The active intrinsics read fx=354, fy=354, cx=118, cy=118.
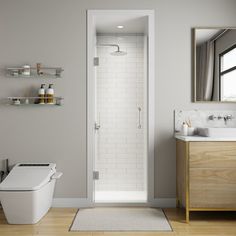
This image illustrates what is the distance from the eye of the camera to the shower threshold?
4.05 meters

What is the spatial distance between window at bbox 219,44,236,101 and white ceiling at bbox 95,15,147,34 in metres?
1.00

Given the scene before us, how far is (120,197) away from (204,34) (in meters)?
2.14

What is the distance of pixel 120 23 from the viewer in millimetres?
4203

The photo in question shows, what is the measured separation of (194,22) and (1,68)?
2.20 metres

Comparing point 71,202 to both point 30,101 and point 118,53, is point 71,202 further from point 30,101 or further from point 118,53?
point 118,53

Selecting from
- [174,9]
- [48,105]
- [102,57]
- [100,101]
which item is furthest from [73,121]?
[174,9]

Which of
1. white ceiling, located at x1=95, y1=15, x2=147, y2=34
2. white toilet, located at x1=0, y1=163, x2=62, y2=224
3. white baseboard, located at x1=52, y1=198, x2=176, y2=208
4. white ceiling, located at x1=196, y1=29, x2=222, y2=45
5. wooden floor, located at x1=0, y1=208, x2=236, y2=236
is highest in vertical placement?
white ceiling, located at x1=95, y1=15, x2=147, y2=34

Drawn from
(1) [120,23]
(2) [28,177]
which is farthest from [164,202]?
(1) [120,23]

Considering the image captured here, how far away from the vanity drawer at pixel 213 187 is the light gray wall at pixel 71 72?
0.58 meters

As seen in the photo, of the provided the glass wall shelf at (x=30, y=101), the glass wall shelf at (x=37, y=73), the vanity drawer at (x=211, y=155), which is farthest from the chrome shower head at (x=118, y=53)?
the vanity drawer at (x=211, y=155)

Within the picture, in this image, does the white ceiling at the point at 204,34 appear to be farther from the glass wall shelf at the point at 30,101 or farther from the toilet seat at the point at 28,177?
the toilet seat at the point at 28,177

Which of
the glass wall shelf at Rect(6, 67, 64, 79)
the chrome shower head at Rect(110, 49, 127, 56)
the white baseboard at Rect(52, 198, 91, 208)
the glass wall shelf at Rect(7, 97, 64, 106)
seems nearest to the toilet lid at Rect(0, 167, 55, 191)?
the white baseboard at Rect(52, 198, 91, 208)

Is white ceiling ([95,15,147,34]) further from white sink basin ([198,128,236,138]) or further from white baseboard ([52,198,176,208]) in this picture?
white baseboard ([52,198,176,208])

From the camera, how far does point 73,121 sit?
395 cm
